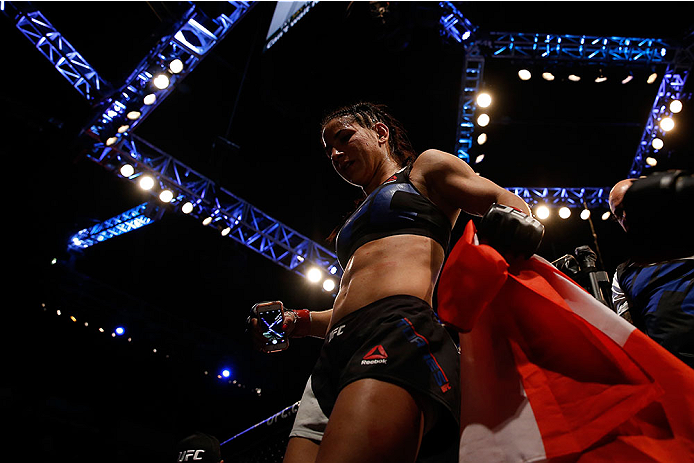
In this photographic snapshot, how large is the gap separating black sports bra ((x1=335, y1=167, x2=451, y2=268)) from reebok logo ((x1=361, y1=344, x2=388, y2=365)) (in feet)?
1.59

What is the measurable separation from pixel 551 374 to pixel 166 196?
6.52 metres

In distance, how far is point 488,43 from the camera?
5.95 metres

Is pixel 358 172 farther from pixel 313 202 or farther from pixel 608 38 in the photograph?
pixel 313 202

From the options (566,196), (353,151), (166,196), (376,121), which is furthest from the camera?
(566,196)

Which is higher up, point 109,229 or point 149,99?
point 149,99

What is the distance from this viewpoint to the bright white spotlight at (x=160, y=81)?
5.73 m

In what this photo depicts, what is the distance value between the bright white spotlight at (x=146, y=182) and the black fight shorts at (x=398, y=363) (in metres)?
5.93

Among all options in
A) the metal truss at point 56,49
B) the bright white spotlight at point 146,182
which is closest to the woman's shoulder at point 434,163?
the metal truss at point 56,49

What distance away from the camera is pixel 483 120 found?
6.48m

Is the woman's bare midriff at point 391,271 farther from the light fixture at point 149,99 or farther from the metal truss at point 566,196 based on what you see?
the metal truss at point 566,196

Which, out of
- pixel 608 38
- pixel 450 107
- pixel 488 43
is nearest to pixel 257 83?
pixel 450 107

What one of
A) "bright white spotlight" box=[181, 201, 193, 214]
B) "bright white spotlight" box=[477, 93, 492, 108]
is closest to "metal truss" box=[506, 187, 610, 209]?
"bright white spotlight" box=[477, 93, 492, 108]

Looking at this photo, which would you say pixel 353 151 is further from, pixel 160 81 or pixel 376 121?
pixel 160 81

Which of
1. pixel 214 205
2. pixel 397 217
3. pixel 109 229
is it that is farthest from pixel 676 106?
pixel 109 229
